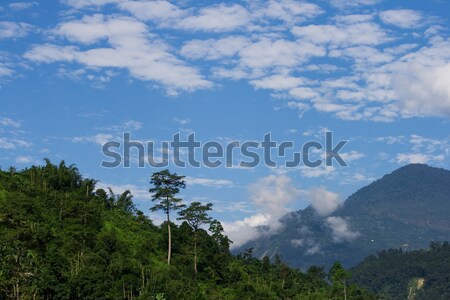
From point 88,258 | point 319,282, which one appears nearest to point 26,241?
point 88,258

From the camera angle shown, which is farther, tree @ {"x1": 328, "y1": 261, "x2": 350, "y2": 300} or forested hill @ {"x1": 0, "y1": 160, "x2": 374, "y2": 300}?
tree @ {"x1": 328, "y1": 261, "x2": 350, "y2": 300}

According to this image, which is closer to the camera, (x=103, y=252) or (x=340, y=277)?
(x=103, y=252)

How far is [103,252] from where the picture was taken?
58125 mm

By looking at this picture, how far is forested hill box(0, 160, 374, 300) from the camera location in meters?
52.5

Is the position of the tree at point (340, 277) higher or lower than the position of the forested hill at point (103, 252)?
lower

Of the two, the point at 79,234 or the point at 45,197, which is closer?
the point at 79,234

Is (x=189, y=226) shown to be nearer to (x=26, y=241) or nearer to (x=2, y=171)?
(x=26, y=241)

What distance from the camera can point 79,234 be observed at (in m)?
65.1

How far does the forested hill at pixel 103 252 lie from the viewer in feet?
172

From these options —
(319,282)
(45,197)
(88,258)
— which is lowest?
(319,282)

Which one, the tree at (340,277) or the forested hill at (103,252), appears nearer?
the forested hill at (103,252)

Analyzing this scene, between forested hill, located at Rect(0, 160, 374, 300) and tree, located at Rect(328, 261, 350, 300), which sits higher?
forested hill, located at Rect(0, 160, 374, 300)

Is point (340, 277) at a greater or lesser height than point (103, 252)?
lesser

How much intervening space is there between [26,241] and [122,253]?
10.8 m
